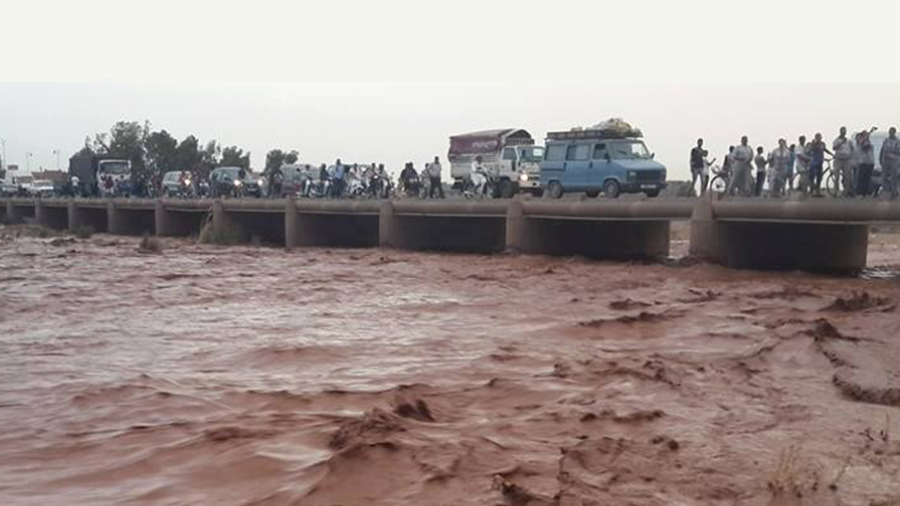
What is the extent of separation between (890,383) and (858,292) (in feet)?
22.4

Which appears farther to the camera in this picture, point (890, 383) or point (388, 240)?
point (388, 240)

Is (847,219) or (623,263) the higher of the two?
(847,219)

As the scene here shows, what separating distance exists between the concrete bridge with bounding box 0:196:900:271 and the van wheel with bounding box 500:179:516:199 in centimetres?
195

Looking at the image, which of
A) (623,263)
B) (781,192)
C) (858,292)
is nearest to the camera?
(858,292)

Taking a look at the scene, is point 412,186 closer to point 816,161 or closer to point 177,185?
point 816,161

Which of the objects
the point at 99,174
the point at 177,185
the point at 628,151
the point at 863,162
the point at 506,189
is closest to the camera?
the point at 863,162

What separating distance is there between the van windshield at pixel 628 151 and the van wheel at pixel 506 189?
212 inches

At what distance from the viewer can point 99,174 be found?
45031 millimetres

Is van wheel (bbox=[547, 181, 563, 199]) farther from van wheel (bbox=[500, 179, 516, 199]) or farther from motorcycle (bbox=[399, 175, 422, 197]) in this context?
motorcycle (bbox=[399, 175, 422, 197])

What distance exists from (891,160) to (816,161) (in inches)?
71.4

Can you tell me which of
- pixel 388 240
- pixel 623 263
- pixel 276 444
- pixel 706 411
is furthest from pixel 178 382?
pixel 388 240

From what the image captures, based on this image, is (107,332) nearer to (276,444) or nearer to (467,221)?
(276,444)

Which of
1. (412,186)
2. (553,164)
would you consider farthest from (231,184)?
(553,164)

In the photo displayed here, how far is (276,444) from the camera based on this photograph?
6.11 m
